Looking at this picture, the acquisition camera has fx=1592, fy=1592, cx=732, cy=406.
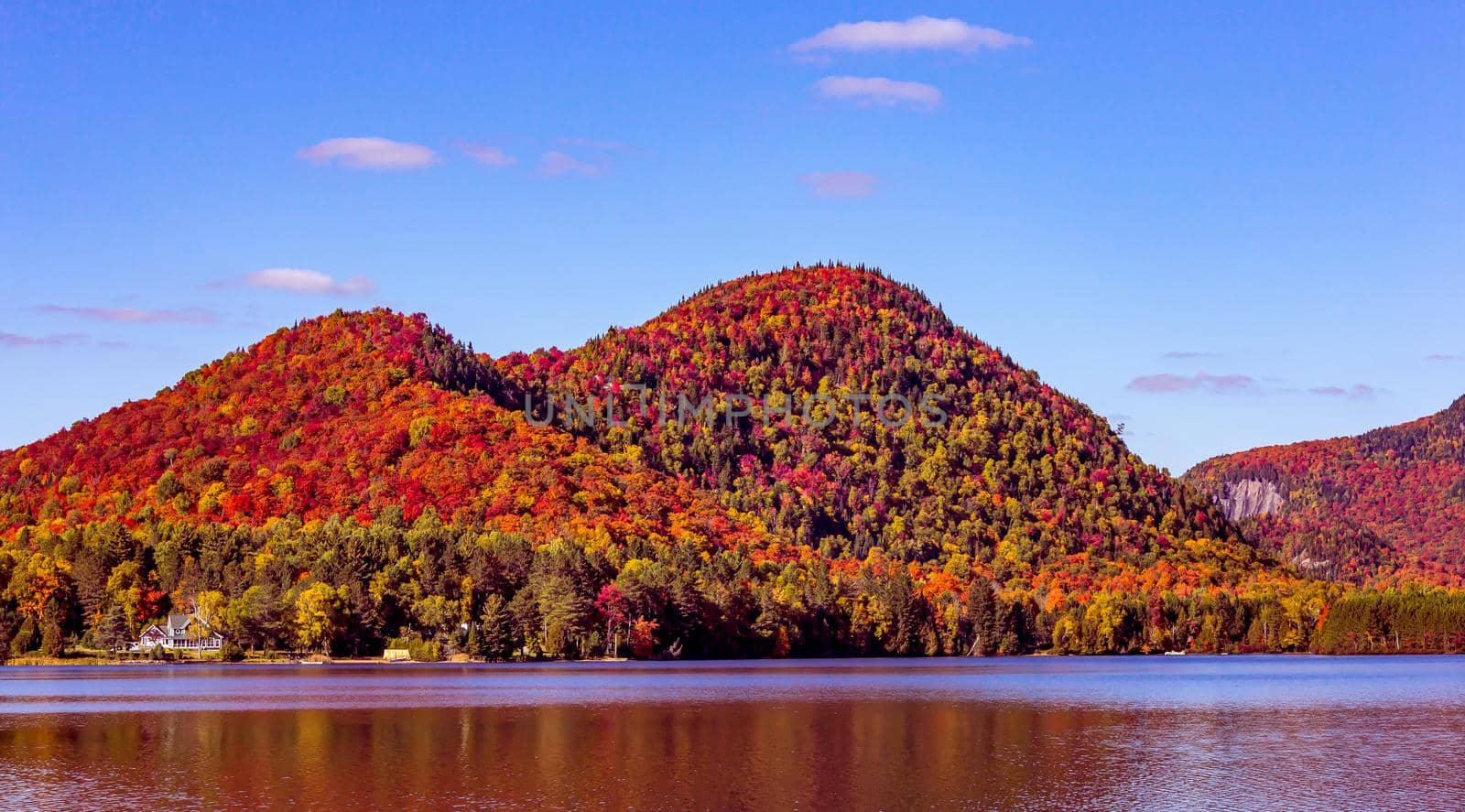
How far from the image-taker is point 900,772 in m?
60.4

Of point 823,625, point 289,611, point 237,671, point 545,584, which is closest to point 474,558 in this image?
point 545,584

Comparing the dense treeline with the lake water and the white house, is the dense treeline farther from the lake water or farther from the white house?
the lake water

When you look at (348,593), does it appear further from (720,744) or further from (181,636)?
(720,744)

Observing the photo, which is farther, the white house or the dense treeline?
the white house

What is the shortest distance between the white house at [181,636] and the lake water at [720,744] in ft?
110

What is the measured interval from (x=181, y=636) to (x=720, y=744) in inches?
4193

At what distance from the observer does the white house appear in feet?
526

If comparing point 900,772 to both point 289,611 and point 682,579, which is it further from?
point 682,579

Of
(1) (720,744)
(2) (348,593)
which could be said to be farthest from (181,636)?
(1) (720,744)

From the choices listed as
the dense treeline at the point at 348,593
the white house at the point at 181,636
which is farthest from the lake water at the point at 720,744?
the white house at the point at 181,636

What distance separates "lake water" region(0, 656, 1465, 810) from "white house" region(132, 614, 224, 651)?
110 feet

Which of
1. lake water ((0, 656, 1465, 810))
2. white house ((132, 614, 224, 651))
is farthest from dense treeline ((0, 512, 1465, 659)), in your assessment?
lake water ((0, 656, 1465, 810))

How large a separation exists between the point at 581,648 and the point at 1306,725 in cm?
10035

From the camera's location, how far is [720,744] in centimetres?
7088
